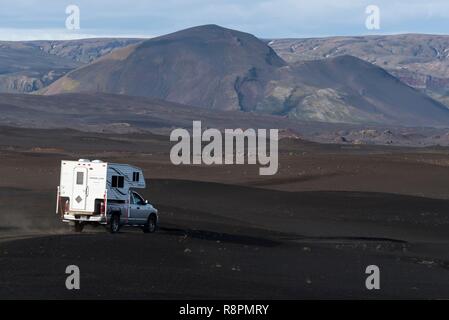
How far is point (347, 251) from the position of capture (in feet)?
111

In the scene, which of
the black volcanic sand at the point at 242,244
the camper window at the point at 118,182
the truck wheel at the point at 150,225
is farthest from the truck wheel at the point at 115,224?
the truck wheel at the point at 150,225

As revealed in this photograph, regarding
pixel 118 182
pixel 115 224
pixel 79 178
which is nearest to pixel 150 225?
pixel 115 224

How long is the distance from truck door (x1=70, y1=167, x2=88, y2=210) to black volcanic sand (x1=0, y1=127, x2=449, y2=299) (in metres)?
1.04

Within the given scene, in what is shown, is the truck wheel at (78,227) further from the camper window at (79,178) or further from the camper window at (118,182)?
the camper window at (118,182)

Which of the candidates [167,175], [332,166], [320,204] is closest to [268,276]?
[320,204]

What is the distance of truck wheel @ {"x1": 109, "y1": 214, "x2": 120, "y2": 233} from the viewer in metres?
34.1

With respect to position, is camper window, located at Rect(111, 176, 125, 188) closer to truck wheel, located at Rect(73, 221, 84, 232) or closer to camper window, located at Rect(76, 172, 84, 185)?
camper window, located at Rect(76, 172, 84, 185)

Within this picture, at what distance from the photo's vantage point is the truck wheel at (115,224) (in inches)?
1341

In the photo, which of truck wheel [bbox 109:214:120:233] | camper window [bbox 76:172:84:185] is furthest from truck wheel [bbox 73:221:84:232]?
camper window [bbox 76:172:84:185]

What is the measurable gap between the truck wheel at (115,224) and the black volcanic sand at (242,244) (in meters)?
0.40

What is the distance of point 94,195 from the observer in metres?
33.9

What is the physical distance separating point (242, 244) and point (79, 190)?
5027 millimetres
